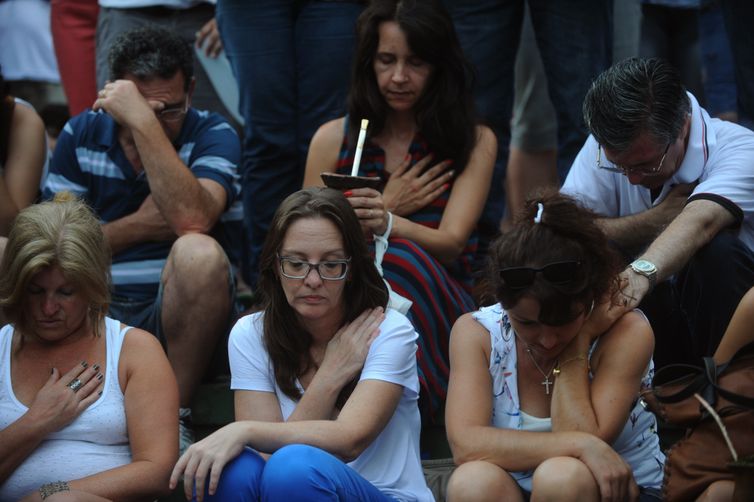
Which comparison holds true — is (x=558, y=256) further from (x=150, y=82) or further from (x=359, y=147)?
(x=150, y=82)

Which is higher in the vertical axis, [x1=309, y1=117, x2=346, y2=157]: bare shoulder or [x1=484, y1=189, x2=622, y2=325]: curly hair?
[x1=309, y1=117, x2=346, y2=157]: bare shoulder

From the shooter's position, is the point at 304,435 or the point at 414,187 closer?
the point at 304,435

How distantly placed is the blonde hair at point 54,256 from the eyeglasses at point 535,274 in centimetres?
122

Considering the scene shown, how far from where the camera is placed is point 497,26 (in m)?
4.84

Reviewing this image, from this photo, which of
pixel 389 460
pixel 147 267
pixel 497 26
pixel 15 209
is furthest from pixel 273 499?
pixel 497 26

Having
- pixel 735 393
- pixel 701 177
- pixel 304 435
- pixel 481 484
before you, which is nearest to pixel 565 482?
pixel 481 484

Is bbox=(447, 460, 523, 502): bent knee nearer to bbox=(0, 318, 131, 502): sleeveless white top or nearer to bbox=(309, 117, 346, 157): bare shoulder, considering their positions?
bbox=(0, 318, 131, 502): sleeveless white top

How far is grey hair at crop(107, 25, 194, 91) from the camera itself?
15.3ft

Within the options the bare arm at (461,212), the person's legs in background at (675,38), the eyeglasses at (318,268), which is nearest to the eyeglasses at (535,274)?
the eyeglasses at (318,268)

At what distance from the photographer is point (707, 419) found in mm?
3098

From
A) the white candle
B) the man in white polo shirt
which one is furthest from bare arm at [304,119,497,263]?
the man in white polo shirt

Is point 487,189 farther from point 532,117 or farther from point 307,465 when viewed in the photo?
point 307,465

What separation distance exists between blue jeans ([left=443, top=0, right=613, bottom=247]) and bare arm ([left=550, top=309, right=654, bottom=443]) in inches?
56.8

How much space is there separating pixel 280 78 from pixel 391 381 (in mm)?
1763
